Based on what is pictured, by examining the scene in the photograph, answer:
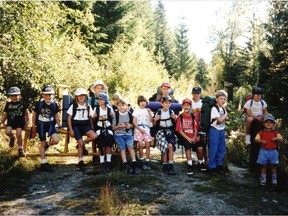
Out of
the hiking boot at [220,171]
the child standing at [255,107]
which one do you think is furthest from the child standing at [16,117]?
the child standing at [255,107]

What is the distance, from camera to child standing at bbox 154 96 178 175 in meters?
6.48

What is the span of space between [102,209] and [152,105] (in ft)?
10.9

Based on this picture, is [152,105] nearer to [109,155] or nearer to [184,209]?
[109,155]

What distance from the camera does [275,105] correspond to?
13.2 meters

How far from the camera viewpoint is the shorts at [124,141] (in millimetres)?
6500

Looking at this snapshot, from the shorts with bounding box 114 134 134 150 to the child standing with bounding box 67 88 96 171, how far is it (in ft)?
1.73

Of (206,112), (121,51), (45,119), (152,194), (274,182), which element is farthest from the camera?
(121,51)

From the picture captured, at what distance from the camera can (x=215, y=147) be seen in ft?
21.0

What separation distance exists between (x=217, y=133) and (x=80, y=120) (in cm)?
297

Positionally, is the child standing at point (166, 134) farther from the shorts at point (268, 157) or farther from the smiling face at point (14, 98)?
the smiling face at point (14, 98)

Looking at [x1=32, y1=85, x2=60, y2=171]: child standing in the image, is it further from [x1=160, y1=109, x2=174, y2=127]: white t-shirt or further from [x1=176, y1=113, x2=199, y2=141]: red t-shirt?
[x1=176, y1=113, x2=199, y2=141]: red t-shirt

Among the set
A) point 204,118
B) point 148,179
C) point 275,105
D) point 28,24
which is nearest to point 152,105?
point 204,118

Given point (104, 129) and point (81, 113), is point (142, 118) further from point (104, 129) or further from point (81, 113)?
point (81, 113)

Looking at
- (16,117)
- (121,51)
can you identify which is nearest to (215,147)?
(16,117)
